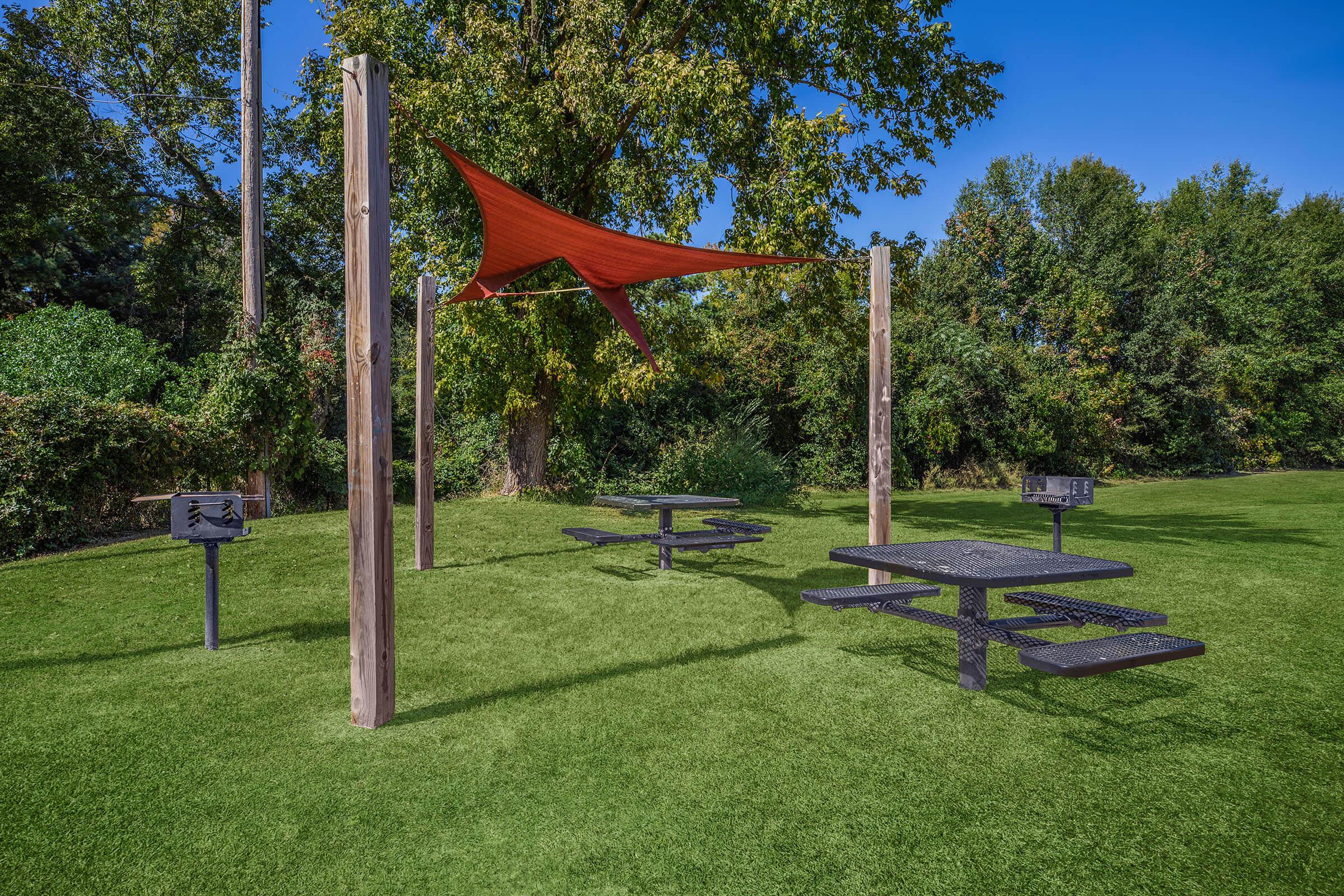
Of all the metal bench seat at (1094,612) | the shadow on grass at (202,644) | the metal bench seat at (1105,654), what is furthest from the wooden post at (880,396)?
the shadow on grass at (202,644)

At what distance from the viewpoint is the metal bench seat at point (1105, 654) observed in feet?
8.01

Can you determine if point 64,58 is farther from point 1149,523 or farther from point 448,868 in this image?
point 1149,523

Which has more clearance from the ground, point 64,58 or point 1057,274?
point 64,58

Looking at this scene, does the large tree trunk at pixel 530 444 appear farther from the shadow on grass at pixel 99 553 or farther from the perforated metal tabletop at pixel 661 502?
the perforated metal tabletop at pixel 661 502

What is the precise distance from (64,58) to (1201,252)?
2728 centimetres

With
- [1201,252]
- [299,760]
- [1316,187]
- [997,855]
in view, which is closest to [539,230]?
[299,760]

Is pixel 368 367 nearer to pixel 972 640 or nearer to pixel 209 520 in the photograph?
pixel 209 520

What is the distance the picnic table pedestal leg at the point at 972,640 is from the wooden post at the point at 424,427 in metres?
3.93

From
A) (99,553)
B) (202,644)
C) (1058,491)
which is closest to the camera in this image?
(202,644)

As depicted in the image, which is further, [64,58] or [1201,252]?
[1201,252]

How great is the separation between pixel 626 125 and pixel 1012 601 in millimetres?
7898

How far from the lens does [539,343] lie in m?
9.95

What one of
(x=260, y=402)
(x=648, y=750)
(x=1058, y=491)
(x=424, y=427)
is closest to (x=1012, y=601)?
(x=1058, y=491)

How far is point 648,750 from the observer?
2617 mm
